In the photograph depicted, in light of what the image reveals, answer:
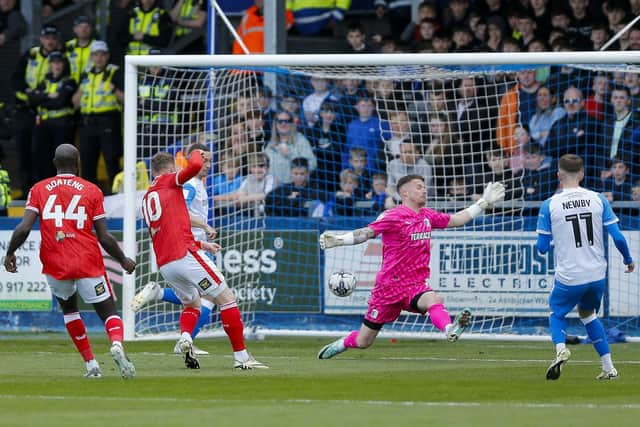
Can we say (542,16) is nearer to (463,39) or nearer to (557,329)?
(463,39)

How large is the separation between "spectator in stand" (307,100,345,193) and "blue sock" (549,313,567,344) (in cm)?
801

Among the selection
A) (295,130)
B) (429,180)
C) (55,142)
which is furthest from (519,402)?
(55,142)

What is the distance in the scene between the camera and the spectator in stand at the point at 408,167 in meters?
18.5

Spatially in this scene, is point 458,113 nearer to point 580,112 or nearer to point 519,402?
point 580,112

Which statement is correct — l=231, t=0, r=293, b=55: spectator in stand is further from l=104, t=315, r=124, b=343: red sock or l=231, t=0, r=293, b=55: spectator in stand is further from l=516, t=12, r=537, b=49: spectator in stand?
l=104, t=315, r=124, b=343: red sock

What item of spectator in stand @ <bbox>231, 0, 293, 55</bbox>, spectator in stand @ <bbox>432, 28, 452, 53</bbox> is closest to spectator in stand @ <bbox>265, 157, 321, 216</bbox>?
spectator in stand @ <bbox>432, 28, 452, 53</bbox>

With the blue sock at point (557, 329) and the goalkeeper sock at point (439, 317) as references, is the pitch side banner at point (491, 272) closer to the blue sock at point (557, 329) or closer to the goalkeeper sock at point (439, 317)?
the goalkeeper sock at point (439, 317)

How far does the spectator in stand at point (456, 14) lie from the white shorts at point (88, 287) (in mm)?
10737

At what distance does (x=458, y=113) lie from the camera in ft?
61.2

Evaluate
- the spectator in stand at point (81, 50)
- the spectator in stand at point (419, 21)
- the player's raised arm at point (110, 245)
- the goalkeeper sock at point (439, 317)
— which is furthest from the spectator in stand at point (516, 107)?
the player's raised arm at point (110, 245)

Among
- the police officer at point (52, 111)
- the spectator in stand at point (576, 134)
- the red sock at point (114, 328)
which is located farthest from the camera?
the police officer at point (52, 111)

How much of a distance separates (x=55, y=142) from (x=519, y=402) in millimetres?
14238

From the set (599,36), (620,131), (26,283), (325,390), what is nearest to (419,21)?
(599,36)

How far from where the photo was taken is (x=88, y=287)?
11.9 m
